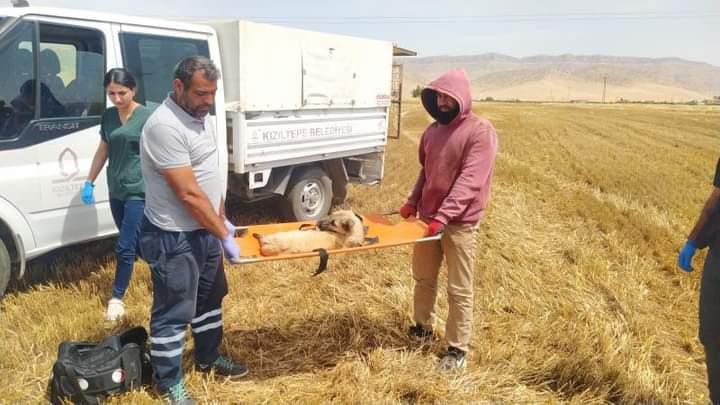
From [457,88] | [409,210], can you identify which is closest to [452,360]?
[409,210]

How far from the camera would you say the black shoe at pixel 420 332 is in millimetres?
3941

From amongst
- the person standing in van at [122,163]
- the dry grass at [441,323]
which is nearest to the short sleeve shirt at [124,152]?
the person standing in van at [122,163]

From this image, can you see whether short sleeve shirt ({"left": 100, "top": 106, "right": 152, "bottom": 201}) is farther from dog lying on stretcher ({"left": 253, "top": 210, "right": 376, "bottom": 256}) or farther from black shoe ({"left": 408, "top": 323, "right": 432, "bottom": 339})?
black shoe ({"left": 408, "top": 323, "right": 432, "bottom": 339})

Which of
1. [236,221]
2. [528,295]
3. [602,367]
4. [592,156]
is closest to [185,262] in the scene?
[602,367]

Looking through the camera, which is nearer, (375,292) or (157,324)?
(157,324)

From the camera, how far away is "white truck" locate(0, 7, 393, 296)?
12.9 feet

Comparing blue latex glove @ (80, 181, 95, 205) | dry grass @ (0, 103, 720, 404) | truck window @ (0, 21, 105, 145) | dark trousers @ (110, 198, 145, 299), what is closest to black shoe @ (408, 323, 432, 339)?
dry grass @ (0, 103, 720, 404)

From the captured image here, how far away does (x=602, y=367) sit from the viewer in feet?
12.0

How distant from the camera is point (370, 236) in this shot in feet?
12.3

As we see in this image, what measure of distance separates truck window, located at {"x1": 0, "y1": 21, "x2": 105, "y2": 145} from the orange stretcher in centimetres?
172

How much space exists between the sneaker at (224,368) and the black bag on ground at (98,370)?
0.33m

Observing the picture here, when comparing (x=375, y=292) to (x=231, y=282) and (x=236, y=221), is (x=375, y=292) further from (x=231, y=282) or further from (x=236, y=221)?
(x=236, y=221)

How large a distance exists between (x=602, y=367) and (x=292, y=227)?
2314 mm

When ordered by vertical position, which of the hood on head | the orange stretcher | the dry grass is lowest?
the dry grass
